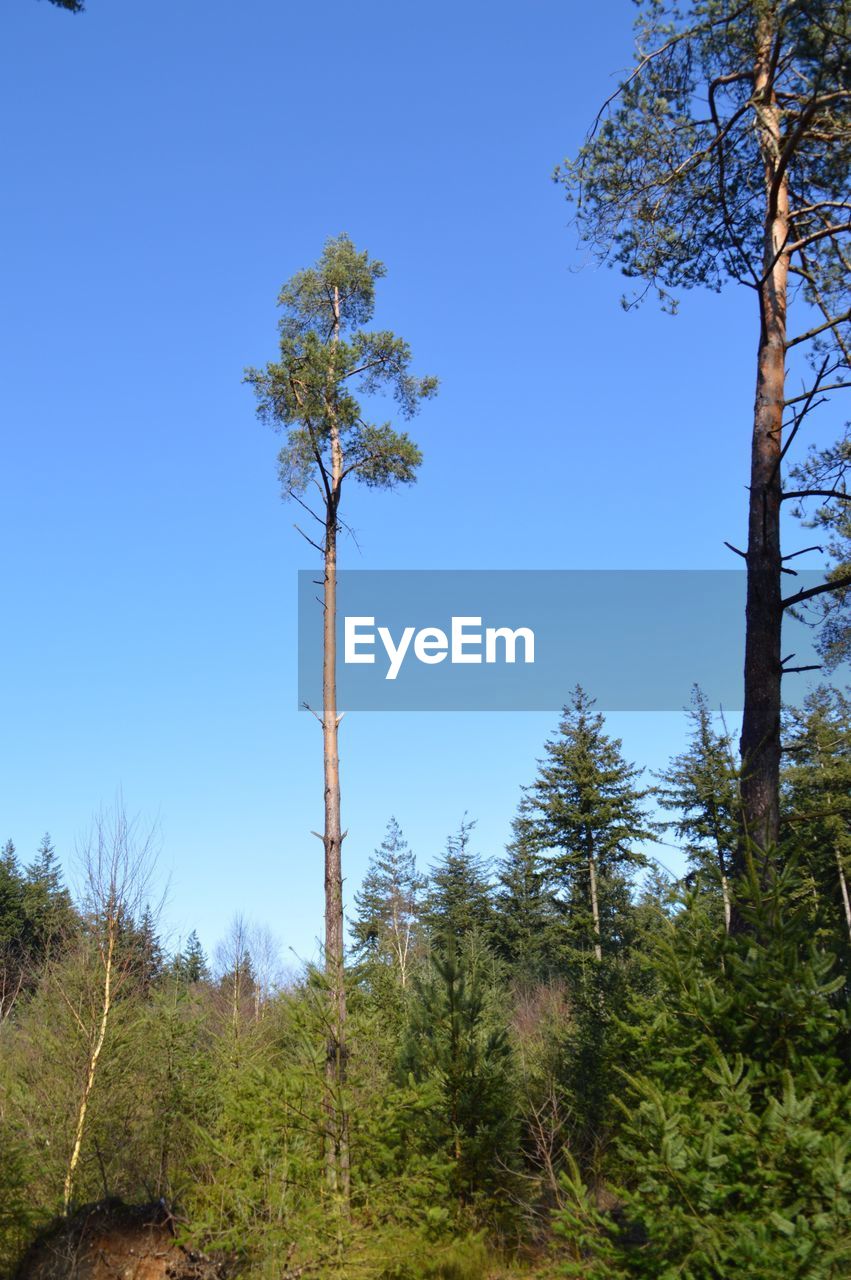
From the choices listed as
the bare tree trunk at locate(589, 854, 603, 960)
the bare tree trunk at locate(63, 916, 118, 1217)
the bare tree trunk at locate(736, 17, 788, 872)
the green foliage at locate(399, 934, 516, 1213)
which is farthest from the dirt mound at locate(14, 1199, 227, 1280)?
the bare tree trunk at locate(589, 854, 603, 960)

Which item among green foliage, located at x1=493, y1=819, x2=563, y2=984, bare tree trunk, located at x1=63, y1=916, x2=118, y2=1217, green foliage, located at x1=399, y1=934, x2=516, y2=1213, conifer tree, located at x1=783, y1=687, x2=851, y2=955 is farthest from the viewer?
green foliage, located at x1=493, y1=819, x2=563, y2=984

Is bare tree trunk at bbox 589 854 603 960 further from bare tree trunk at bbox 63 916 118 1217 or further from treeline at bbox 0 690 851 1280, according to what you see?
bare tree trunk at bbox 63 916 118 1217

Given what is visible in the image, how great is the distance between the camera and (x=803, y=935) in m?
5.77

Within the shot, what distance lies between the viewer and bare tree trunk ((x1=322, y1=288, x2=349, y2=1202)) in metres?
9.33

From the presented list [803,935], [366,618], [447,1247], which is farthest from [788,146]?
[447,1247]

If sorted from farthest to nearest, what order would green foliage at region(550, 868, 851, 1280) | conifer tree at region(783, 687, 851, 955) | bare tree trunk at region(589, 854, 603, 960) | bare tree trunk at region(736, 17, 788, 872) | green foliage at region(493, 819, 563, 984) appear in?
green foliage at region(493, 819, 563, 984), conifer tree at region(783, 687, 851, 955), bare tree trunk at region(589, 854, 603, 960), bare tree trunk at region(736, 17, 788, 872), green foliage at region(550, 868, 851, 1280)

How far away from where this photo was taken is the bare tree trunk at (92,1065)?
12.7 m

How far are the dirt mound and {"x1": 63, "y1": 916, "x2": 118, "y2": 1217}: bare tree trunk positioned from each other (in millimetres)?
2266

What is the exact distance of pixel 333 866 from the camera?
1156 cm

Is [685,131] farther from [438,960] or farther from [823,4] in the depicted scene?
[438,960]

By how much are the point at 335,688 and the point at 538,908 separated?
2967 cm

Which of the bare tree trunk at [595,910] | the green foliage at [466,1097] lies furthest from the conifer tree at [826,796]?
the green foliage at [466,1097]

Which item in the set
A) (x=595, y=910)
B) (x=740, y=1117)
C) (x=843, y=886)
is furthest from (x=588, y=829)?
(x=740, y=1117)

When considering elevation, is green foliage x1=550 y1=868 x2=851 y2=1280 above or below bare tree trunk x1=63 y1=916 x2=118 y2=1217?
above
